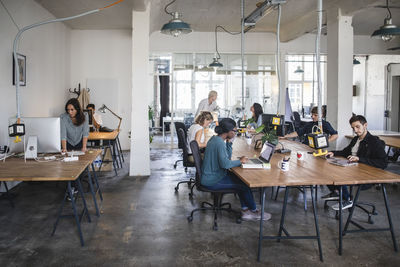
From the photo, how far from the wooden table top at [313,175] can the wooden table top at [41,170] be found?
156 cm

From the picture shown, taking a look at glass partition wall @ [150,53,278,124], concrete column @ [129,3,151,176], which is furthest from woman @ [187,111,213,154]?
glass partition wall @ [150,53,278,124]

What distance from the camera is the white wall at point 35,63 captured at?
5.28m

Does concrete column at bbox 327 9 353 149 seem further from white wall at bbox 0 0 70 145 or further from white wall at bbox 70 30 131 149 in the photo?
white wall at bbox 0 0 70 145

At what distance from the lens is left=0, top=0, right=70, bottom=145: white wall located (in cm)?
528

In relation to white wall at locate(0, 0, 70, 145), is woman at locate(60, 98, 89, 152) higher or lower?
lower

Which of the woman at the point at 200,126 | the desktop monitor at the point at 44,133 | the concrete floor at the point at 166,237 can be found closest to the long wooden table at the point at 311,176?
the concrete floor at the point at 166,237

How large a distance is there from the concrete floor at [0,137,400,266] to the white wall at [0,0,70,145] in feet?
5.67

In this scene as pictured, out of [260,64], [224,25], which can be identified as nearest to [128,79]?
[224,25]

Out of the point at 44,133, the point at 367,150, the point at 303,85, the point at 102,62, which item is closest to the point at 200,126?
the point at 44,133

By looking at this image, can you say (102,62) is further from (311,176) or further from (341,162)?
(311,176)

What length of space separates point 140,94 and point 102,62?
3.37m

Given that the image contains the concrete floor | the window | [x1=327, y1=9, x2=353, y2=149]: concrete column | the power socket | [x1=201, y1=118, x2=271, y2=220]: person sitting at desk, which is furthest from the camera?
the window

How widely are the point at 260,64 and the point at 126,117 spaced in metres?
4.27

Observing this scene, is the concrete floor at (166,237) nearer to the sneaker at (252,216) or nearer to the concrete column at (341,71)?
the sneaker at (252,216)
